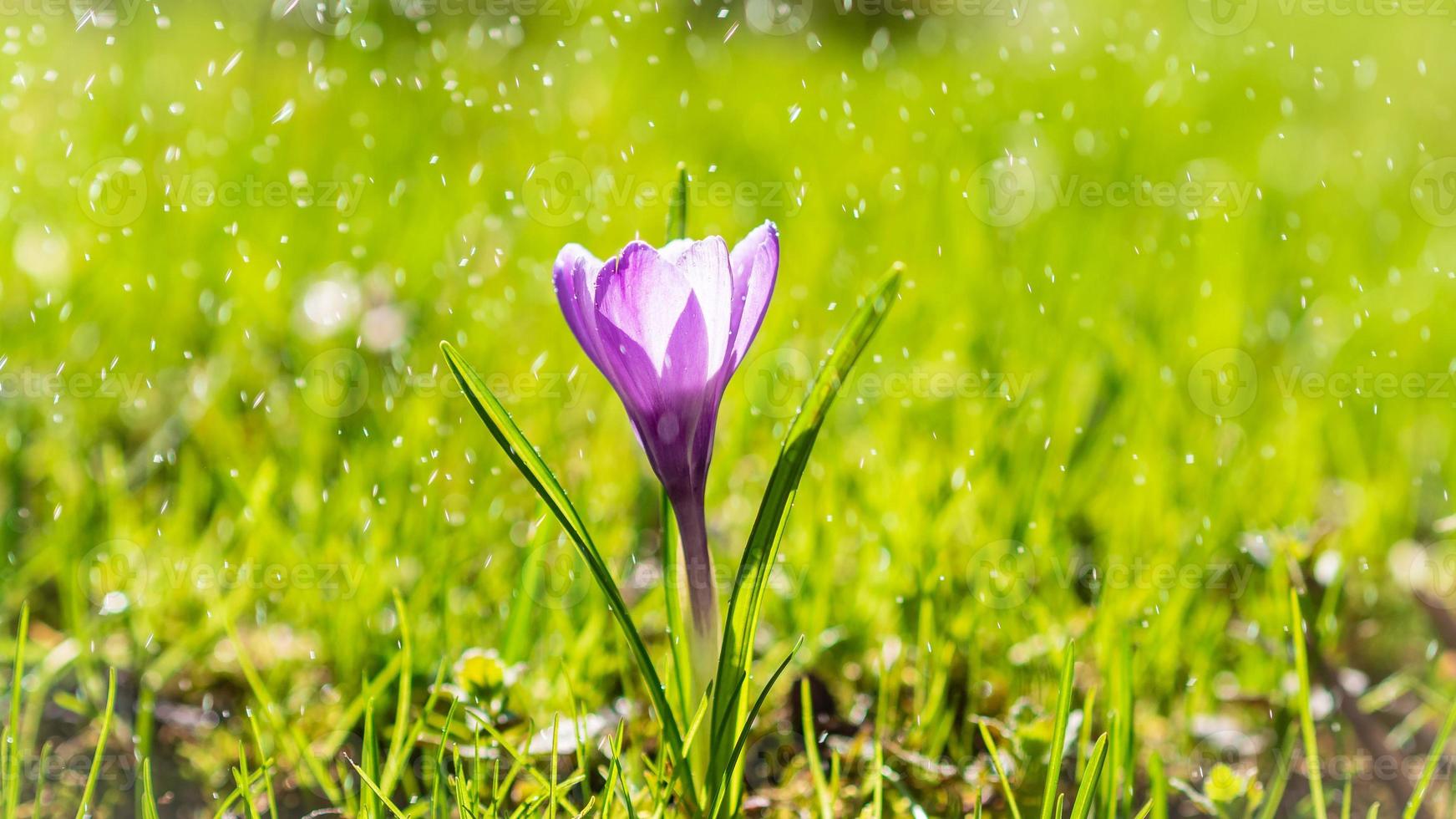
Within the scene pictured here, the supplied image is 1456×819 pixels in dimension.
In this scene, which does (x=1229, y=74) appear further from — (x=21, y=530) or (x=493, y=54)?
(x=21, y=530)

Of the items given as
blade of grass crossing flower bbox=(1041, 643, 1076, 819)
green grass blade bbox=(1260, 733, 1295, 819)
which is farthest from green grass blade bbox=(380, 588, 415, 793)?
green grass blade bbox=(1260, 733, 1295, 819)

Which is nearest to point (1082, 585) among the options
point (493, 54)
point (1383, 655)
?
point (1383, 655)

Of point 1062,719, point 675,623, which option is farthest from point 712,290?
point 1062,719

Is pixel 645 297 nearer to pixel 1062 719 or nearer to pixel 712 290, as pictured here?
pixel 712 290

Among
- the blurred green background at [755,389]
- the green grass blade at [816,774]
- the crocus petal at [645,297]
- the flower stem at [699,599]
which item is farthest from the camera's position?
the blurred green background at [755,389]

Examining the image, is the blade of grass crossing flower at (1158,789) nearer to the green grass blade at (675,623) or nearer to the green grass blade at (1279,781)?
the green grass blade at (1279,781)

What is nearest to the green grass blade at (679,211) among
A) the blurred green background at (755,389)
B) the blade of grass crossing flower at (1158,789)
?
the blurred green background at (755,389)

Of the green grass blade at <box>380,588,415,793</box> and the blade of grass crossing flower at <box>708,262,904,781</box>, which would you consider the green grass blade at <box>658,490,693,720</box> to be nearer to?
the blade of grass crossing flower at <box>708,262,904,781</box>
